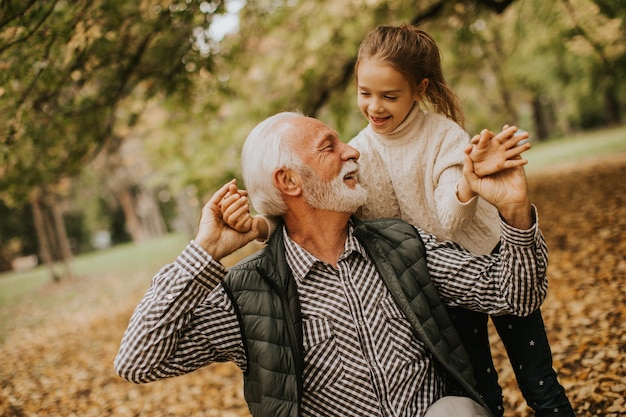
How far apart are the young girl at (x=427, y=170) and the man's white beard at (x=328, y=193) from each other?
11.9 inches

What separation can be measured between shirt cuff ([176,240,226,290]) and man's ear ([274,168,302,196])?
1.79 ft

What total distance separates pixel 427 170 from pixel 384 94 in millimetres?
481

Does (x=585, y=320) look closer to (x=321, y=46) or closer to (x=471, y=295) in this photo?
(x=471, y=295)

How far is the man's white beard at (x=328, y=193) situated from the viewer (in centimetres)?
227

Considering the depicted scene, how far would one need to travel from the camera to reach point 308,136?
7.54 ft

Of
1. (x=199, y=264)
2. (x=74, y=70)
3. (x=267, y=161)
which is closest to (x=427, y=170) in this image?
(x=267, y=161)

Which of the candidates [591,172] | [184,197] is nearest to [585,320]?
[591,172]

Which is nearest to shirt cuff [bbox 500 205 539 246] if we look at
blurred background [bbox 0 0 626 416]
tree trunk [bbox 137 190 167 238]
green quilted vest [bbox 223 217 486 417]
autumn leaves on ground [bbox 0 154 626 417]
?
green quilted vest [bbox 223 217 486 417]

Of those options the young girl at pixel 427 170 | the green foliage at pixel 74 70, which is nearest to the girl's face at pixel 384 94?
the young girl at pixel 427 170

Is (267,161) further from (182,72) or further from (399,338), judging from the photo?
(182,72)

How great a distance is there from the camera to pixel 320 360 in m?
2.13

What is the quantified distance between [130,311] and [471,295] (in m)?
9.34

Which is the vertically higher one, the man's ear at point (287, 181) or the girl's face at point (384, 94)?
the girl's face at point (384, 94)

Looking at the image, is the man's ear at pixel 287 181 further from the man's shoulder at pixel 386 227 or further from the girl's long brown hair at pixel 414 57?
the girl's long brown hair at pixel 414 57
